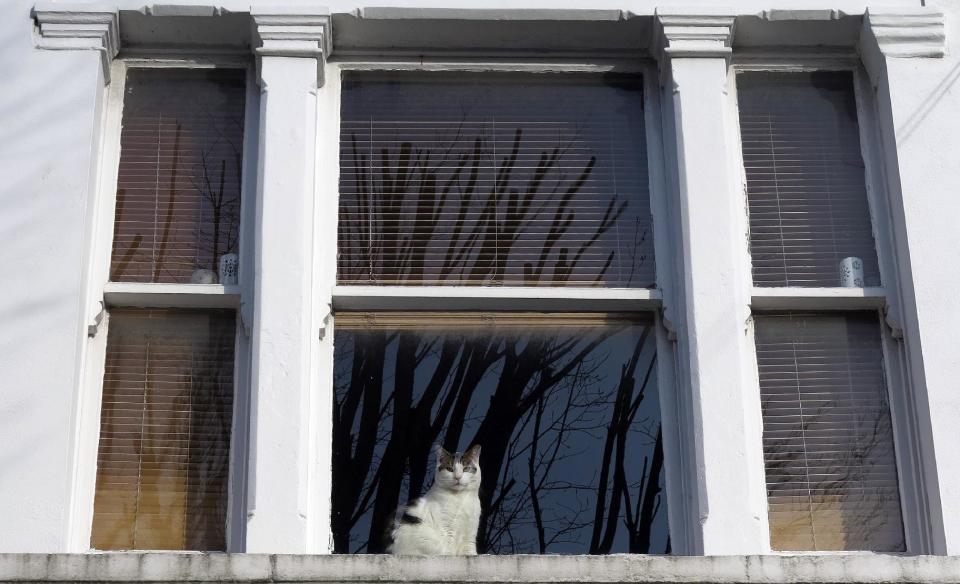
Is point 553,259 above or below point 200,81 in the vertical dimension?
below

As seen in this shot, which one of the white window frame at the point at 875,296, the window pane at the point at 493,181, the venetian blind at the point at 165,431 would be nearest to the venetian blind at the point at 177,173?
the venetian blind at the point at 165,431

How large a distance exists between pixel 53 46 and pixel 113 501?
1781mm

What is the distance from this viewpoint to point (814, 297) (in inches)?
260

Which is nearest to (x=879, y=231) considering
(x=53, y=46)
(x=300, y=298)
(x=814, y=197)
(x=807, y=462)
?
(x=814, y=197)

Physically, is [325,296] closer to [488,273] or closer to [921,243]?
[488,273]

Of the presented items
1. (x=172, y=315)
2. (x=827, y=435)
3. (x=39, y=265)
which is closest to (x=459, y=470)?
(x=172, y=315)

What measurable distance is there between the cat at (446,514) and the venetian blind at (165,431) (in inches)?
25.1

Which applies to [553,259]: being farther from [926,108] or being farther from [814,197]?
[926,108]

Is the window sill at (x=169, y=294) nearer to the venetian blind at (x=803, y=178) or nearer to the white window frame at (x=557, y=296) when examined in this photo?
the white window frame at (x=557, y=296)

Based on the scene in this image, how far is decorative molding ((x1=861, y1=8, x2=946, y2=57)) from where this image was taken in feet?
22.7

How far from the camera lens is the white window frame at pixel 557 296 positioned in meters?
6.41

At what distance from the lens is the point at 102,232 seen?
6.72 meters

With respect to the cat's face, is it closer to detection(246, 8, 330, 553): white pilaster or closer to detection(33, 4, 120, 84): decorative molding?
detection(246, 8, 330, 553): white pilaster

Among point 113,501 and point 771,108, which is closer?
point 113,501
